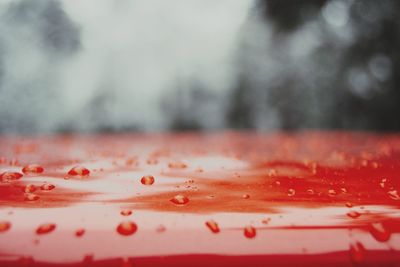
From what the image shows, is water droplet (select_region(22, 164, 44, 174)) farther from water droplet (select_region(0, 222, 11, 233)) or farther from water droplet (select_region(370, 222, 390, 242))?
water droplet (select_region(370, 222, 390, 242))

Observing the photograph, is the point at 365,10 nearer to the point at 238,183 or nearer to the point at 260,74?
the point at 260,74

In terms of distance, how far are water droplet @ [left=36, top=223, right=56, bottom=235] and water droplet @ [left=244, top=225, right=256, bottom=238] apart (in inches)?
9.3

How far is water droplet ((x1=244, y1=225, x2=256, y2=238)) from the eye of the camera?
54 cm

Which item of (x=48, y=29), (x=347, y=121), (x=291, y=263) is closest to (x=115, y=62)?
(x=48, y=29)

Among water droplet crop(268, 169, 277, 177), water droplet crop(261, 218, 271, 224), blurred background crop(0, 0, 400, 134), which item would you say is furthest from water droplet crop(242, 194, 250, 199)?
blurred background crop(0, 0, 400, 134)

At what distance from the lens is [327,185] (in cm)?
81

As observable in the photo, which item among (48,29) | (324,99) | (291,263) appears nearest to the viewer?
(291,263)

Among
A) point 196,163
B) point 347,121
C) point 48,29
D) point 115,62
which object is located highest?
point 48,29

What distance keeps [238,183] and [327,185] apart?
16cm

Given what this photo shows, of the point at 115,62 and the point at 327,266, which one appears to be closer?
the point at 327,266

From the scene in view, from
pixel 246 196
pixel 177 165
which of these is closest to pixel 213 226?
pixel 246 196

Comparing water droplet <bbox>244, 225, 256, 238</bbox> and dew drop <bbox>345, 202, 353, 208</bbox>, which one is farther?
dew drop <bbox>345, 202, 353, 208</bbox>

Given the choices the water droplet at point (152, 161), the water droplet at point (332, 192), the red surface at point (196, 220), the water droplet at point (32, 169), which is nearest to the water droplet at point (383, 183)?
the red surface at point (196, 220)

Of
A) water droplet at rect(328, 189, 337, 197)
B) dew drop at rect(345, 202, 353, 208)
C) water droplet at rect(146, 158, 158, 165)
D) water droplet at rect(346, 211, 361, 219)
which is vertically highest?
water droplet at rect(346, 211, 361, 219)
